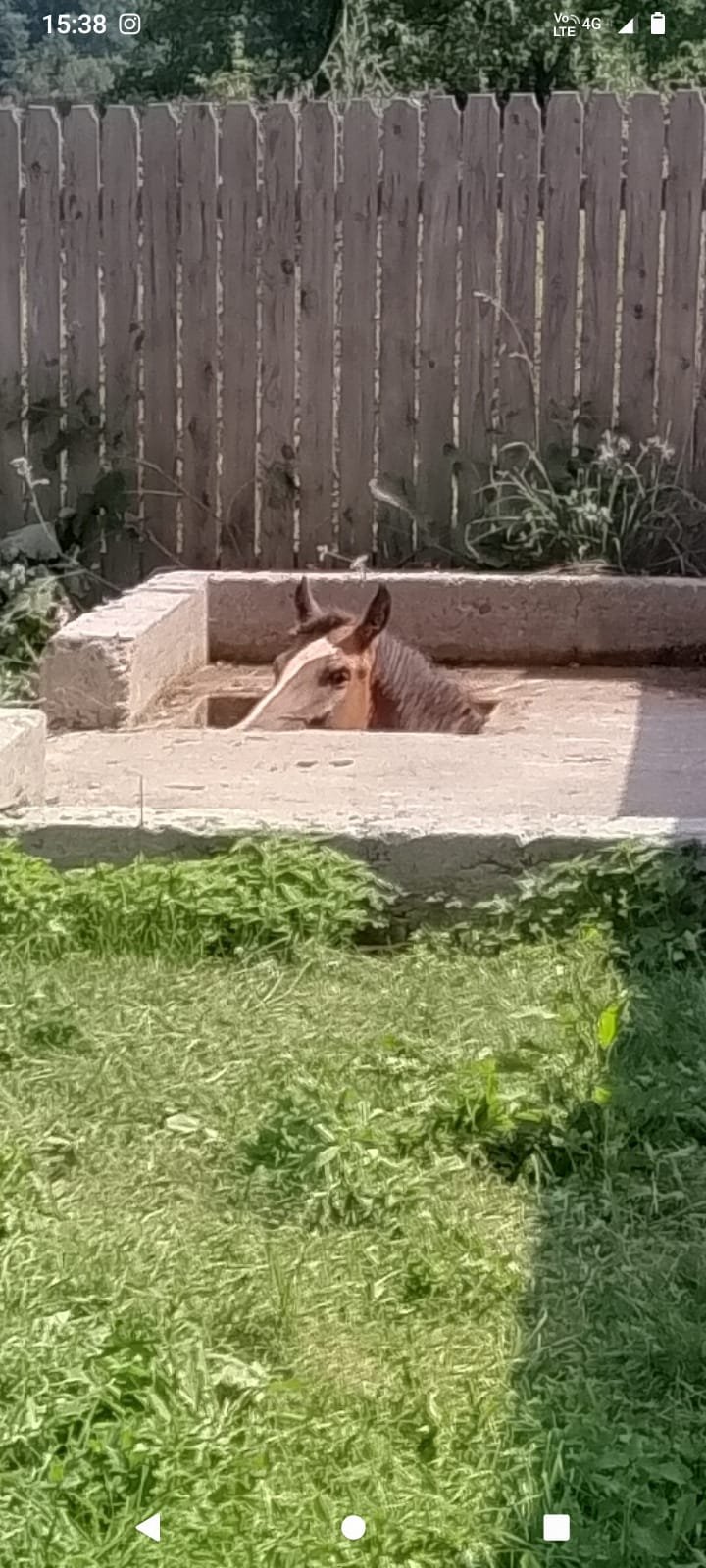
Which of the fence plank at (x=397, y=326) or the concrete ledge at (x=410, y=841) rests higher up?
the fence plank at (x=397, y=326)

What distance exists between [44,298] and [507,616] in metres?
2.87

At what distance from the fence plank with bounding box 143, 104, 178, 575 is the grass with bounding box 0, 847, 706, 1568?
503 centimetres

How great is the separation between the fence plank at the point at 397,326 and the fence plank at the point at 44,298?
4.91 ft

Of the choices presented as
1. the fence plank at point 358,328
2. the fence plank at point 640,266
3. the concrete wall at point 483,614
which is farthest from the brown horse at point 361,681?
the fence plank at point 640,266

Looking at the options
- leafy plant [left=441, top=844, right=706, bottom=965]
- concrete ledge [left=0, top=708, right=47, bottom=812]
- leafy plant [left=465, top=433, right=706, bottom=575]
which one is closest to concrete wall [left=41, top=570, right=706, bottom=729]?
leafy plant [left=465, top=433, right=706, bottom=575]

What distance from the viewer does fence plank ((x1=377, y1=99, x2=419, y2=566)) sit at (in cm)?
953

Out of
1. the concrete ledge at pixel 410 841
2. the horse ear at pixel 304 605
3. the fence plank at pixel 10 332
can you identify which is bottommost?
the horse ear at pixel 304 605

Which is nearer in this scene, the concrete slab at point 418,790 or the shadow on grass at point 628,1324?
the shadow on grass at point 628,1324

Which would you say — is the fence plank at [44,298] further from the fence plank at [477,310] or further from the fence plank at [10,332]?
the fence plank at [477,310]

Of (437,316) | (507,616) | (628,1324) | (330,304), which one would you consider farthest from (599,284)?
(628,1324)

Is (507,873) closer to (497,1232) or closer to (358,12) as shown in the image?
(497,1232)

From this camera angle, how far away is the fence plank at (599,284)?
9.48 m

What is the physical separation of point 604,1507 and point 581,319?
7625mm

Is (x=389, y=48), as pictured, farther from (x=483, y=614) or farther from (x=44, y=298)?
(x=483, y=614)
